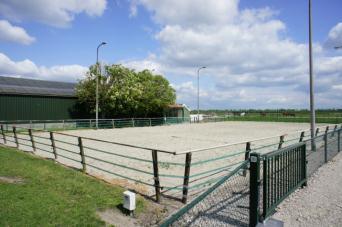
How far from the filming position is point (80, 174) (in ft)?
27.8

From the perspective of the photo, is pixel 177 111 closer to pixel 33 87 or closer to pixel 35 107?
pixel 33 87

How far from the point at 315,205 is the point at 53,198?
5231mm

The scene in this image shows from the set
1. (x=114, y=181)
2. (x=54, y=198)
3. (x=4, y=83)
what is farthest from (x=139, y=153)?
(x=4, y=83)

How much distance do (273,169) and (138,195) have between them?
3.03m

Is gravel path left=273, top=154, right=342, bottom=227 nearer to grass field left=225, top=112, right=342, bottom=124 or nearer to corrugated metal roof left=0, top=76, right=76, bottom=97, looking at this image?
corrugated metal roof left=0, top=76, right=76, bottom=97

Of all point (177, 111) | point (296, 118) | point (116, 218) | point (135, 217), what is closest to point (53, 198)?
point (116, 218)

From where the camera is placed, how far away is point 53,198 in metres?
6.24

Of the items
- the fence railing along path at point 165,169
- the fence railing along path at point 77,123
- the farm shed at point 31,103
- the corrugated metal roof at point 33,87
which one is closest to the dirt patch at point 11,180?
the fence railing along path at point 165,169

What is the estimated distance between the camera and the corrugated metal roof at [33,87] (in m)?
31.2

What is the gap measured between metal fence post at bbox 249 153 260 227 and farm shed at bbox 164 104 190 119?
3904cm

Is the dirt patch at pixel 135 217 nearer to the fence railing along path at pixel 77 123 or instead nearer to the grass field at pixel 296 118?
the fence railing along path at pixel 77 123

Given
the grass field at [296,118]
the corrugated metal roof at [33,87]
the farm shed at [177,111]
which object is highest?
the corrugated metal roof at [33,87]

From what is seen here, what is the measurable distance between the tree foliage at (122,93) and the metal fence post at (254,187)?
31.7 m

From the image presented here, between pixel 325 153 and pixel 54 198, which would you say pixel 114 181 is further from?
pixel 325 153
